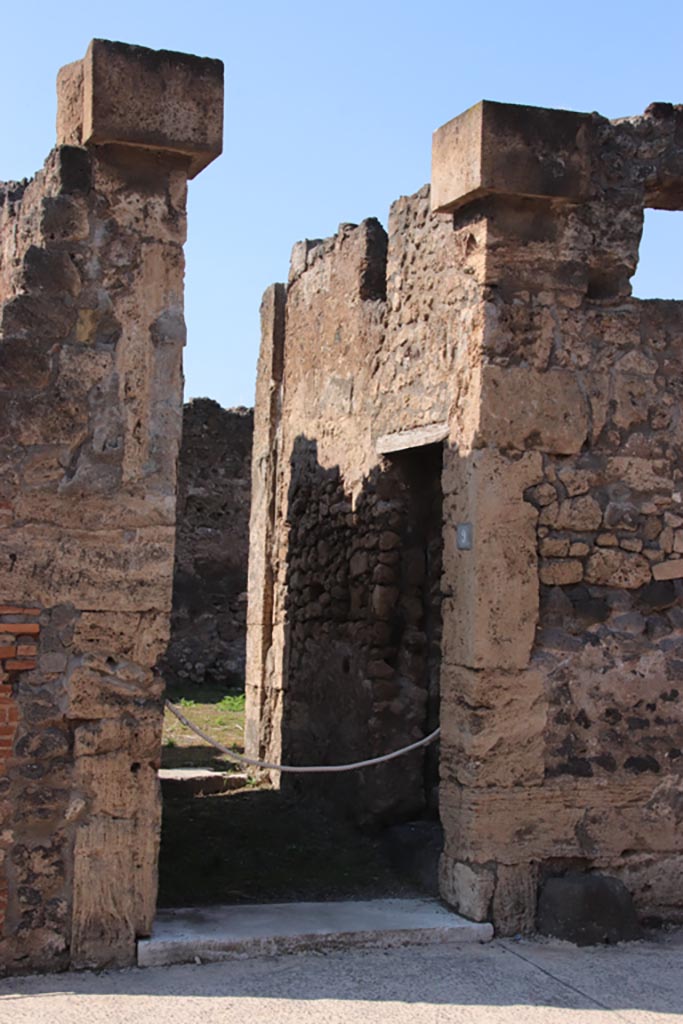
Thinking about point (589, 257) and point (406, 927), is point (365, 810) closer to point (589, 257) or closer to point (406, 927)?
point (406, 927)

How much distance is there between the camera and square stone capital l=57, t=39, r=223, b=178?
4738 millimetres

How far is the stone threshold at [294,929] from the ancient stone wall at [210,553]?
930 centimetres

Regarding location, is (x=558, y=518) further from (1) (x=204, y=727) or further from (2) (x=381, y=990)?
(1) (x=204, y=727)

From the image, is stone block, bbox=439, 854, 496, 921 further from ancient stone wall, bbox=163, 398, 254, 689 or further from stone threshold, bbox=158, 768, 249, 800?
ancient stone wall, bbox=163, 398, 254, 689

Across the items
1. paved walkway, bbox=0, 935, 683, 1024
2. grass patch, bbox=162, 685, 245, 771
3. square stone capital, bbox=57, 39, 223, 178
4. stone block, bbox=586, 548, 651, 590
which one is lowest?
paved walkway, bbox=0, 935, 683, 1024

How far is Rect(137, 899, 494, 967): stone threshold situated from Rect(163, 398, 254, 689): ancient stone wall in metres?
9.30

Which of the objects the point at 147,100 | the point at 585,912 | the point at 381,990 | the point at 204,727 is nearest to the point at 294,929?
the point at 381,990

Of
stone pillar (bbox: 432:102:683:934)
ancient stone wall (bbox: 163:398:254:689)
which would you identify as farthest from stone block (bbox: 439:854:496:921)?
ancient stone wall (bbox: 163:398:254:689)

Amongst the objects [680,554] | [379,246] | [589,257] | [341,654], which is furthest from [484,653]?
[379,246]

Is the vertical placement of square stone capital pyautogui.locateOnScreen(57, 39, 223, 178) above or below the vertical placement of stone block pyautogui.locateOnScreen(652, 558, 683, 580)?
above

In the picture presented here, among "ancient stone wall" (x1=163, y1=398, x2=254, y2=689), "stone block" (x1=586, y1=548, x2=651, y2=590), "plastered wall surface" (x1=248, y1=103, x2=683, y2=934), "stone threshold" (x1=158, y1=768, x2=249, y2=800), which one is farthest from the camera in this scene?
"ancient stone wall" (x1=163, y1=398, x2=254, y2=689)

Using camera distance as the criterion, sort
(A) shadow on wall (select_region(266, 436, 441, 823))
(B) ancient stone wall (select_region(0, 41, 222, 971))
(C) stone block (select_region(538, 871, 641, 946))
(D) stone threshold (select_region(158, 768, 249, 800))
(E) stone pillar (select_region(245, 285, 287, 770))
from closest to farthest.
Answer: (B) ancient stone wall (select_region(0, 41, 222, 971)) → (C) stone block (select_region(538, 871, 641, 946)) → (A) shadow on wall (select_region(266, 436, 441, 823)) → (D) stone threshold (select_region(158, 768, 249, 800)) → (E) stone pillar (select_region(245, 285, 287, 770))

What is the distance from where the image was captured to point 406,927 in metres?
5.06

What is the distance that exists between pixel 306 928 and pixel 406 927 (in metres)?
0.43
